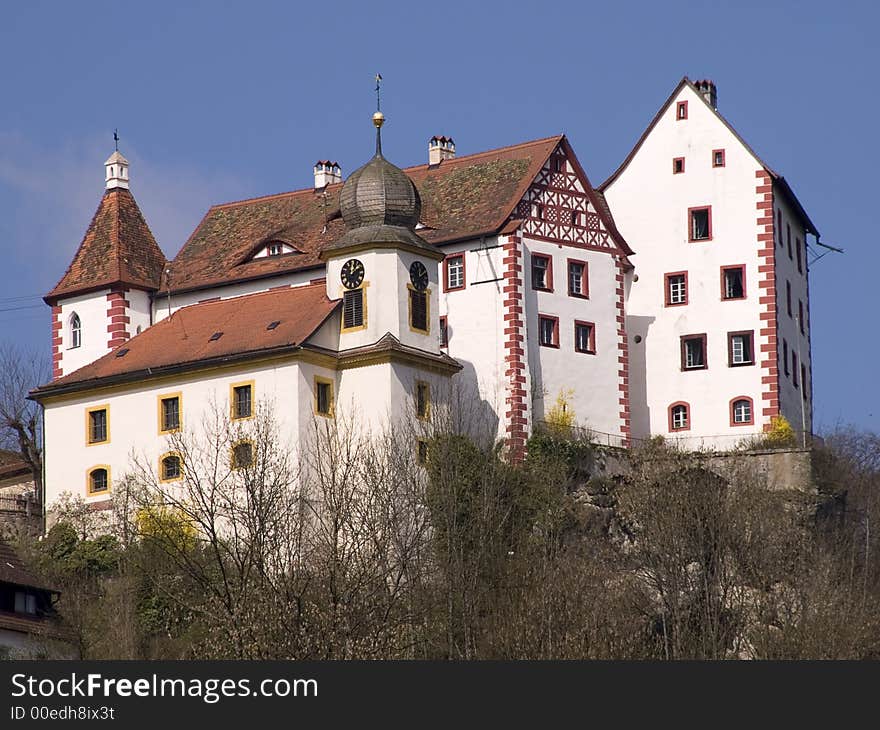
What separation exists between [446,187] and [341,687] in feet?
141

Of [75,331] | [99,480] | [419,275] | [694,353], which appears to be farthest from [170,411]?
[694,353]

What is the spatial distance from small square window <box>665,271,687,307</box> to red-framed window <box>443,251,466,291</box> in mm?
7304

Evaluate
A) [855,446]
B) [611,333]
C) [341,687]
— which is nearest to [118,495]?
[611,333]

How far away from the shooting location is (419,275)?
7169 cm

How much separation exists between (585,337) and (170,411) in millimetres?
12363

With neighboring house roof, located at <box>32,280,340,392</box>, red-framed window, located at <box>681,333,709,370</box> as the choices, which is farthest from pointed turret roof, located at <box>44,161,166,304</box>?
red-framed window, located at <box>681,333,709,370</box>

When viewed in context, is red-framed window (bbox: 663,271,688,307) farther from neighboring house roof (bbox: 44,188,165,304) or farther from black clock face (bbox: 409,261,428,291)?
neighboring house roof (bbox: 44,188,165,304)

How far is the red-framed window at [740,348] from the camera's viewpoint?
77312mm

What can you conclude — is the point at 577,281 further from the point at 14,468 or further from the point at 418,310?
the point at 14,468

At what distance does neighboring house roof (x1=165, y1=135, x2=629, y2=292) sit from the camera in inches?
2987

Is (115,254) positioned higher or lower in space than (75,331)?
higher

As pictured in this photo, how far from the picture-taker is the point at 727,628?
61969 mm

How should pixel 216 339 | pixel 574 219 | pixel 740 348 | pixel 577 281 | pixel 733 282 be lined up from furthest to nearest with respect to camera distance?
pixel 733 282, pixel 740 348, pixel 574 219, pixel 577 281, pixel 216 339

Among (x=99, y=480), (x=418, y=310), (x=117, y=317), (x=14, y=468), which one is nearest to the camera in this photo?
(x=418, y=310)
